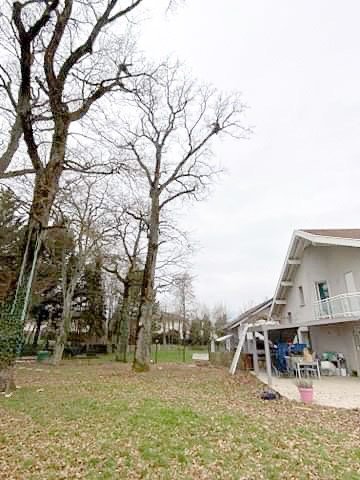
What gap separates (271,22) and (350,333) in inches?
516

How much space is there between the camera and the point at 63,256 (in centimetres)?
1956

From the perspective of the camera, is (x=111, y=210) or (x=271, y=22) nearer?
(x=271, y=22)

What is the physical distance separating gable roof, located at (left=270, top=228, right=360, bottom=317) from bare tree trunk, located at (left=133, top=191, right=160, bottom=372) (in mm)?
7681

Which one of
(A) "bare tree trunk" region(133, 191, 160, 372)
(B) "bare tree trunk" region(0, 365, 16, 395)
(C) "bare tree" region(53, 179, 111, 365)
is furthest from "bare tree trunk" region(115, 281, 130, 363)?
(B) "bare tree trunk" region(0, 365, 16, 395)

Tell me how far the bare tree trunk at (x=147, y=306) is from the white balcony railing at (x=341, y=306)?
828cm

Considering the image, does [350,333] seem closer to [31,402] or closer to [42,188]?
[31,402]

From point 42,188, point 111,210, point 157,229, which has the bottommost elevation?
point 42,188

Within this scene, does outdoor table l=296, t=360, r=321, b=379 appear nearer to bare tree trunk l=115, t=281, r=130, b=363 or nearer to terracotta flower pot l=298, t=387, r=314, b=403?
terracotta flower pot l=298, t=387, r=314, b=403

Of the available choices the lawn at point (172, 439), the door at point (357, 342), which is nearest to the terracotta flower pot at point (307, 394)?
the lawn at point (172, 439)

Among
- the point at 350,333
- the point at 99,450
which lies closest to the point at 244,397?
the point at 99,450

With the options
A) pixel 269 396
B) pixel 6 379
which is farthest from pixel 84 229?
pixel 269 396

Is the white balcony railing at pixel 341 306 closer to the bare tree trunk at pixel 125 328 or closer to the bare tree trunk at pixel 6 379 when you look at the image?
the bare tree trunk at pixel 6 379

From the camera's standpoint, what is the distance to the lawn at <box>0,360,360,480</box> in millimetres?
3932

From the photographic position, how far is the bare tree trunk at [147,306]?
46.6ft
